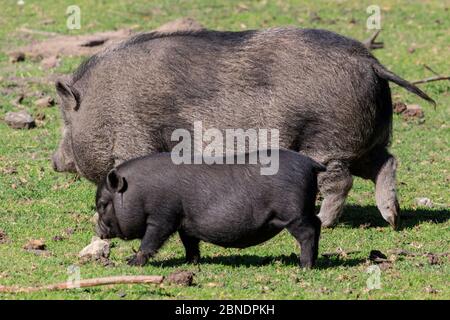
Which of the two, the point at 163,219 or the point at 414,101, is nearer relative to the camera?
the point at 163,219

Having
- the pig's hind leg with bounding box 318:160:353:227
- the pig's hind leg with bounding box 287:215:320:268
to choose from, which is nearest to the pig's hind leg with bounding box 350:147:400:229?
the pig's hind leg with bounding box 318:160:353:227

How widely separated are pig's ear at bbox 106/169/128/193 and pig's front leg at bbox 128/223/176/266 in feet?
1.09

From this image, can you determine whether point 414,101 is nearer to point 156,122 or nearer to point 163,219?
point 156,122

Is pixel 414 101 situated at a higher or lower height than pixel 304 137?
lower

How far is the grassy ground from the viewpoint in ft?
23.5

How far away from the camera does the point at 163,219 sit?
7.47 m

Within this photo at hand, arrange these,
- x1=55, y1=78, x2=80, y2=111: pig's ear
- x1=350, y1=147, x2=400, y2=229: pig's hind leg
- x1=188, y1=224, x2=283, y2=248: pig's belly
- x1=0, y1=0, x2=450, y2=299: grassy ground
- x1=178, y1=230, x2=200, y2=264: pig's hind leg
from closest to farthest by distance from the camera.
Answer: x1=0, y1=0, x2=450, y2=299: grassy ground → x1=188, y1=224, x2=283, y2=248: pig's belly → x1=178, y1=230, x2=200, y2=264: pig's hind leg → x1=55, y1=78, x2=80, y2=111: pig's ear → x1=350, y1=147, x2=400, y2=229: pig's hind leg

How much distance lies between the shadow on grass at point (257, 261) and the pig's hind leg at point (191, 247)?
7 cm

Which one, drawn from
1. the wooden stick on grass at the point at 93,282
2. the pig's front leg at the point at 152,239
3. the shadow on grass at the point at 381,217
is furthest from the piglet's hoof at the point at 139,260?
the shadow on grass at the point at 381,217

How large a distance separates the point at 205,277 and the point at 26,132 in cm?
565

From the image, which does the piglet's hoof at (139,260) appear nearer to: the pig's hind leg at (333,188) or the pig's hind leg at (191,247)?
the pig's hind leg at (191,247)

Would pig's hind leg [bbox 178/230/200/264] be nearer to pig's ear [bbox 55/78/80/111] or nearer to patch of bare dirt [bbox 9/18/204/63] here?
pig's ear [bbox 55/78/80/111]
